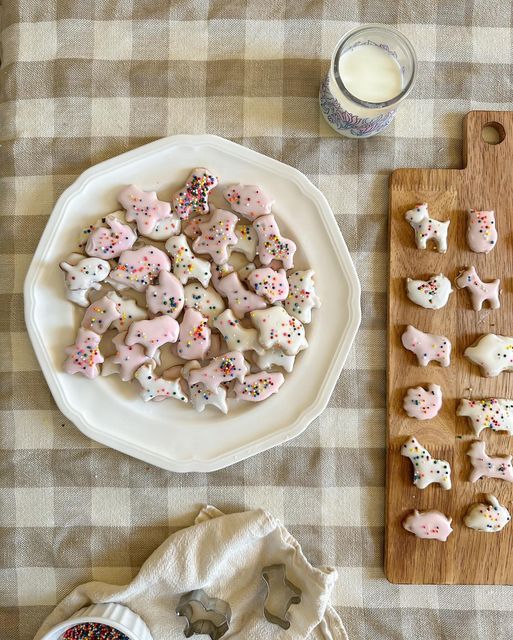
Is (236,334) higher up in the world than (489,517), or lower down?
higher up

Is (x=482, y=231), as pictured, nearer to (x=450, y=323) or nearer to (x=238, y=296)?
(x=450, y=323)

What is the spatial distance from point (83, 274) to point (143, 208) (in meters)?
0.13

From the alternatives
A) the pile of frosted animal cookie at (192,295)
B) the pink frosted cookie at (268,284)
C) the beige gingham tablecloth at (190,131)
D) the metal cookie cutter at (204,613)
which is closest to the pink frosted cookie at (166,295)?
the pile of frosted animal cookie at (192,295)

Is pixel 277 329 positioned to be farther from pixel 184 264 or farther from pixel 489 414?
pixel 489 414

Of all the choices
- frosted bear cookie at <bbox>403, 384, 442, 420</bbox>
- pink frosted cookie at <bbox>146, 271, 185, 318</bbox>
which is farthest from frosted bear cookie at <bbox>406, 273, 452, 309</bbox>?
pink frosted cookie at <bbox>146, 271, 185, 318</bbox>

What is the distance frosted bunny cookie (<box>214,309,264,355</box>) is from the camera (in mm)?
867

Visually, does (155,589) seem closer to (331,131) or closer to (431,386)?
(431,386)

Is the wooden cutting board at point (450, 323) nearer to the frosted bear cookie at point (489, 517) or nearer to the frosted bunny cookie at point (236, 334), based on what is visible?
the frosted bear cookie at point (489, 517)

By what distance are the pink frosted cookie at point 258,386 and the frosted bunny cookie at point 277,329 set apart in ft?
0.14

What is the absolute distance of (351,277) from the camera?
89 cm

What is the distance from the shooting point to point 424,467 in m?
0.89

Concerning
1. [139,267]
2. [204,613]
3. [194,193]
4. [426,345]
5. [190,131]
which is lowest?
[204,613]

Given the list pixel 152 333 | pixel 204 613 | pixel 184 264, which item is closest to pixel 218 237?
pixel 184 264

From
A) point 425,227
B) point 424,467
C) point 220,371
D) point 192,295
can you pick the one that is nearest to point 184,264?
point 192,295
